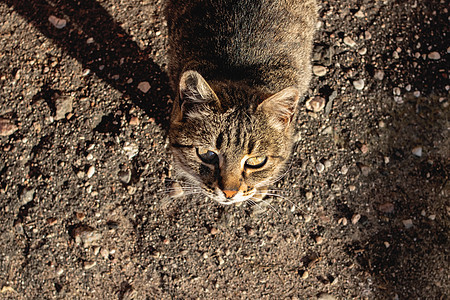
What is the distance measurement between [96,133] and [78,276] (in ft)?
4.01

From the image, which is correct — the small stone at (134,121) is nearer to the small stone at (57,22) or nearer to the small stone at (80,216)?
Answer: the small stone at (80,216)

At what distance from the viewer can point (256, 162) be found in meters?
2.48

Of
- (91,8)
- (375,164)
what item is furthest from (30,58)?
(375,164)

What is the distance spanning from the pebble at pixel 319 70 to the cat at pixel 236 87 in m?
0.26

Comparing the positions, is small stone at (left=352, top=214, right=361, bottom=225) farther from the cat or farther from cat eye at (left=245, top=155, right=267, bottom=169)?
cat eye at (left=245, top=155, right=267, bottom=169)

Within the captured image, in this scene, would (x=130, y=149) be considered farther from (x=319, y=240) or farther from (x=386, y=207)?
(x=386, y=207)

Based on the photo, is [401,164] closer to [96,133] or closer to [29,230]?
[96,133]

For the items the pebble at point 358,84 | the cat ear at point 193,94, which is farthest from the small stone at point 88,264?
the pebble at point 358,84

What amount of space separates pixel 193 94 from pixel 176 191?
3.57 ft

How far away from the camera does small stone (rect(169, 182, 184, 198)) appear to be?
316 centimetres

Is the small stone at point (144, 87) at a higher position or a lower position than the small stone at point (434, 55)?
higher

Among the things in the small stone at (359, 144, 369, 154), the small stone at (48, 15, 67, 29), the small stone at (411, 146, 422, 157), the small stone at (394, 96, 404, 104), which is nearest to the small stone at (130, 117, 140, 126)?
the small stone at (48, 15, 67, 29)

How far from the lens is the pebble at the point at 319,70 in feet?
10.6

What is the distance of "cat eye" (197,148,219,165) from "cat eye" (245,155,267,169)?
0.68 feet
